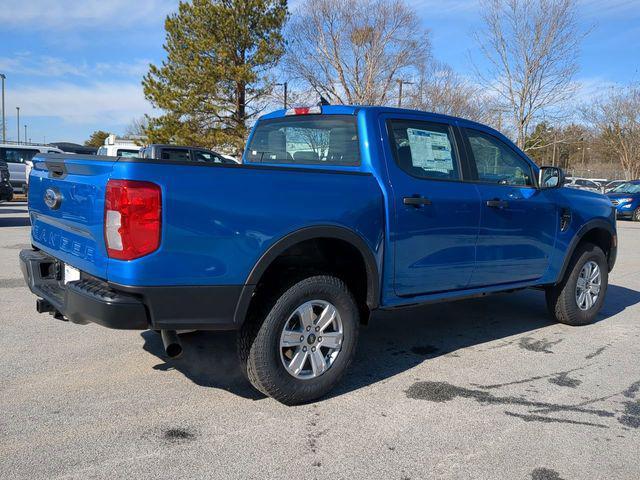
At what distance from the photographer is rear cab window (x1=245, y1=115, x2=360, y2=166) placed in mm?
4277

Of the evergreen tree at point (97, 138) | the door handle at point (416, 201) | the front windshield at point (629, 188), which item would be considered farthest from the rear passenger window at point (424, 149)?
the evergreen tree at point (97, 138)

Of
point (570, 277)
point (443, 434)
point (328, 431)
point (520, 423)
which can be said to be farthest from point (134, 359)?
point (570, 277)

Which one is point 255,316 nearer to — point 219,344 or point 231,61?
point 219,344

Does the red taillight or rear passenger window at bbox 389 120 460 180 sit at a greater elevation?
rear passenger window at bbox 389 120 460 180

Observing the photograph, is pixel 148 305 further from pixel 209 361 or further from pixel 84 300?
pixel 209 361

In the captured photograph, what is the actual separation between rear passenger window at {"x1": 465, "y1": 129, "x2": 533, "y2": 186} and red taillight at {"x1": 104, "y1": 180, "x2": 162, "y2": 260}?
2823 millimetres

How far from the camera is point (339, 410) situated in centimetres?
364

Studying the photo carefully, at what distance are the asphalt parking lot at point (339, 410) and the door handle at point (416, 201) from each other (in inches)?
50.0

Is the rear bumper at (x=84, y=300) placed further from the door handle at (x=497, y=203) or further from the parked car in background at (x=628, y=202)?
the parked car in background at (x=628, y=202)

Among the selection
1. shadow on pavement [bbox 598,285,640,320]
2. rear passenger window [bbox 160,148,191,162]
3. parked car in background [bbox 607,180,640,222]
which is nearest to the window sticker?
shadow on pavement [bbox 598,285,640,320]

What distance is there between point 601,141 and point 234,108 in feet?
99.7

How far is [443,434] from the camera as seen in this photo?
11.0 ft

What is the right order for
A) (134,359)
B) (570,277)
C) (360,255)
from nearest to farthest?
1. (360,255)
2. (134,359)
3. (570,277)

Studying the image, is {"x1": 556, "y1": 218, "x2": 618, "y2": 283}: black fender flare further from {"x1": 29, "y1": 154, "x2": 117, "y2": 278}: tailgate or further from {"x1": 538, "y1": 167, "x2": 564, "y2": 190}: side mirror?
{"x1": 29, "y1": 154, "x2": 117, "y2": 278}: tailgate
